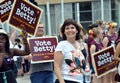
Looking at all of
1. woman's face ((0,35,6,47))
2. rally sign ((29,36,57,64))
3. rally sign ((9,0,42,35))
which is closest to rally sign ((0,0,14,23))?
rally sign ((9,0,42,35))

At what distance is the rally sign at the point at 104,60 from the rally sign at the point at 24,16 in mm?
1605

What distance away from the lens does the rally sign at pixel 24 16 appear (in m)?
7.34

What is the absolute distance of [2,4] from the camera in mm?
7805

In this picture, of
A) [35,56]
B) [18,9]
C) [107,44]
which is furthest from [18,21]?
[107,44]

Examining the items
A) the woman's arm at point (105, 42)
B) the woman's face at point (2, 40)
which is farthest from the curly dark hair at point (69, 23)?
the woman's arm at point (105, 42)

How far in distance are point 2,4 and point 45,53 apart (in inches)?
55.4

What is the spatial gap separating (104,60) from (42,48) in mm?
1943

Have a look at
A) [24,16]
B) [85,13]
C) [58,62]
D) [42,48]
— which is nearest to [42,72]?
[42,48]

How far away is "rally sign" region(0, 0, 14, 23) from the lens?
25.4 ft

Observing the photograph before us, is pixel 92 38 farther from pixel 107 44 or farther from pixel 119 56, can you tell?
pixel 119 56

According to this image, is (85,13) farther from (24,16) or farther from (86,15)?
(24,16)

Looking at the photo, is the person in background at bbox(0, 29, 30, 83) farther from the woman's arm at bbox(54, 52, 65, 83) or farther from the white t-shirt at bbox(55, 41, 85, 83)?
the white t-shirt at bbox(55, 41, 85, 83)

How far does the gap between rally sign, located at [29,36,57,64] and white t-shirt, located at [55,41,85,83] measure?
184 cm

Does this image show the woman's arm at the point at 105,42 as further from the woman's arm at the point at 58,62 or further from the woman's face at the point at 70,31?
the woman's arm at the point at 58,62
